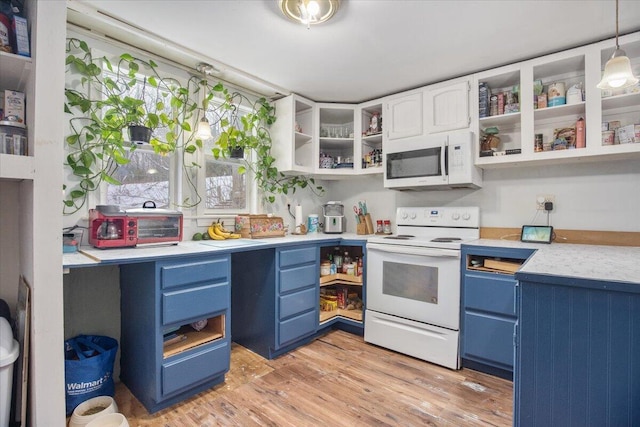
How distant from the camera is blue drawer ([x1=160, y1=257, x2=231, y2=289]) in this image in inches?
65.6

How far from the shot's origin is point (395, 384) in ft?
6.56

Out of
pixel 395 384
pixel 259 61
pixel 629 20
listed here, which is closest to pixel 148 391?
pixel 395 384

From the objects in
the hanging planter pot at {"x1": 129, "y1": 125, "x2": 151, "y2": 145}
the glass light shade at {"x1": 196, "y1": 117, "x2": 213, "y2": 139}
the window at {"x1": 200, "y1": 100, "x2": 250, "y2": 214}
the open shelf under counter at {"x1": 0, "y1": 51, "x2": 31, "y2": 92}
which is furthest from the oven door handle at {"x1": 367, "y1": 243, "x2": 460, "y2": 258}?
the open shelf under counter at {"x1": 0, "y1": 51, "x2": 31, "y2": 92}

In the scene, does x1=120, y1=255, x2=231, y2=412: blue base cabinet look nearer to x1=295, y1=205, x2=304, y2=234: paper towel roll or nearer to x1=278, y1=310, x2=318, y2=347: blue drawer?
x1=278, y1=310, x2=318, y2=347: blue drawer

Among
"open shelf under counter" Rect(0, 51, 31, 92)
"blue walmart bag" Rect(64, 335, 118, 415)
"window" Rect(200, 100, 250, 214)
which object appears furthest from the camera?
"window" Rect(200, 100, 250, 214)

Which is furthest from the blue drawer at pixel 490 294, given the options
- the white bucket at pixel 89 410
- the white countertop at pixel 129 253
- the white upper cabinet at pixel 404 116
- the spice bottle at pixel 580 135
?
the white bucket at pixel 89 410

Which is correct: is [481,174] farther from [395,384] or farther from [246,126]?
[246,126]

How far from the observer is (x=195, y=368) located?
181cm

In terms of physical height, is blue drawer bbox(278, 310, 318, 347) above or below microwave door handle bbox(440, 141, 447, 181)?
below

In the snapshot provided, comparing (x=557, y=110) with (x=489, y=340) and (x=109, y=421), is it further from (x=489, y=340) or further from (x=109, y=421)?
(x=109, y=421)

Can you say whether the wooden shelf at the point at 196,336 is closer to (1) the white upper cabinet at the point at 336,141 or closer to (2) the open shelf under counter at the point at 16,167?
(2) the open shelf under counter at the point at 16,167

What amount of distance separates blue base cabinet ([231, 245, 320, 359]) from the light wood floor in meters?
0.17

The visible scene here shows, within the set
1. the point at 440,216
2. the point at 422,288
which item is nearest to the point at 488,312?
the point at 422,288

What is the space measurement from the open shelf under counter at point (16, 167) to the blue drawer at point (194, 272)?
0.71m
